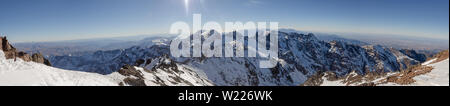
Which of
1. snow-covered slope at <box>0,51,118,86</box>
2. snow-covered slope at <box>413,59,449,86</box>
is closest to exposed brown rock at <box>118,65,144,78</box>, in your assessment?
snow-covered slope at <box>0,51,118,86</box>

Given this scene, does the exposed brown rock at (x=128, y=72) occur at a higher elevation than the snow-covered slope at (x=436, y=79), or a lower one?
lower

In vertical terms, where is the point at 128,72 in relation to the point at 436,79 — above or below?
below

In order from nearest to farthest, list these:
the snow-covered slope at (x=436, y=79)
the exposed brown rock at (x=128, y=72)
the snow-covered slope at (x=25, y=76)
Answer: the snow-covered slope at (x=25, y=76), the snow-covered slope at (x=436, y=79), the exposed brown rock at (x=128, y=72)

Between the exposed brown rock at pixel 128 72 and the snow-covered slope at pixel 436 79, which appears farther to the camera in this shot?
the exposed brown rock at pixel 128 72

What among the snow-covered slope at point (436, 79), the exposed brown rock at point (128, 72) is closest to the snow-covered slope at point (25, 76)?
the exposed brown rock at point (128, 72)

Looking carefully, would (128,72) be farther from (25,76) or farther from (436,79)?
(436,79)

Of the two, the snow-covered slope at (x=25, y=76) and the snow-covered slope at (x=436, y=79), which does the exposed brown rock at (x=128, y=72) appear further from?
the snow-covered slope at (x=436, y=79)

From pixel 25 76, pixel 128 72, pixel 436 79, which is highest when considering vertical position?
pixel 25 76

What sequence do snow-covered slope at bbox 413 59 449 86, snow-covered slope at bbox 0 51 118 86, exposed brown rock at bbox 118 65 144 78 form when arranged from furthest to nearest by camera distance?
exposed brown rock at bbox 118 65 144 78
snow-covered slope at bbox 413 59 449 86
snow-covered slope at bbox 0 51 118 86

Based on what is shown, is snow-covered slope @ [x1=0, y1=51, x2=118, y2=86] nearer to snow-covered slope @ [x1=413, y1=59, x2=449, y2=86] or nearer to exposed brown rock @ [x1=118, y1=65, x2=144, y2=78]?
exposed brown rock @ [x1=118, y1=65, x2=144, y2=78]

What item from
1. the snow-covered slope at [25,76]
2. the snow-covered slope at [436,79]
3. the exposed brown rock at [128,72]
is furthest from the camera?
the exposed brown rock at [128,72]

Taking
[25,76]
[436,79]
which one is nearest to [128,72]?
[25,76]
